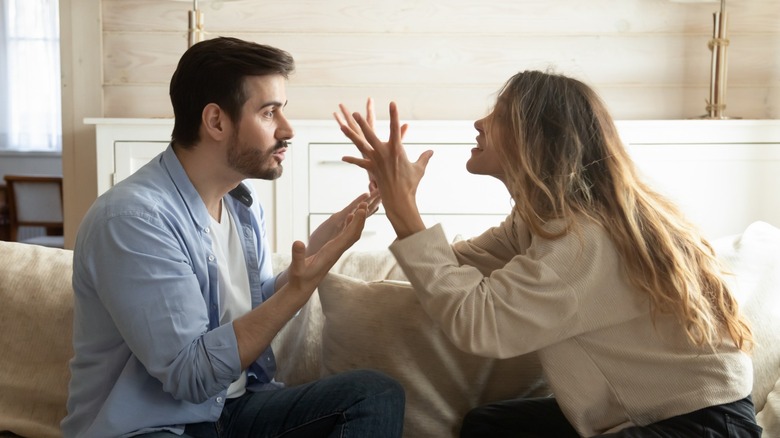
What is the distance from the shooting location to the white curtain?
7105 mm

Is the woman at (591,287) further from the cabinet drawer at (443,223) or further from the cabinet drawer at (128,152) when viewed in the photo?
the cabinet drawer at (128,152)

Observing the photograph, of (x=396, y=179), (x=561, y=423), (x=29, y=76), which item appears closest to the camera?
(x=396, y=179)

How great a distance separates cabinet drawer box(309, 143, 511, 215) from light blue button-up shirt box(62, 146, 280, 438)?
1505 mm

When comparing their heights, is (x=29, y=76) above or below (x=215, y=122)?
above

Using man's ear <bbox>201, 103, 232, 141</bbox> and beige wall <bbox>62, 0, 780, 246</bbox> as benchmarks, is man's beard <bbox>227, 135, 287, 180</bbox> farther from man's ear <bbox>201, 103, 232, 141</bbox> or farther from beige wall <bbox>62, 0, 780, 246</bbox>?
beige wall <bbox>62, 0, 780, 246</bbox>

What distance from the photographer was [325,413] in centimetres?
156

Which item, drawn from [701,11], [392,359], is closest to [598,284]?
[392,359]

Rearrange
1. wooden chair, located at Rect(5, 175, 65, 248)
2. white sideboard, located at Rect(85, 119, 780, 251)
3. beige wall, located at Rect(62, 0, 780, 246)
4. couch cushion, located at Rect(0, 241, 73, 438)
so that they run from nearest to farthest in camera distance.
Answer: couch cushion, located at Rect(0, 241, 73, 438), white sideboard, located at Rect(85, 119, 780, 251), beige wall, located at Rect(62, 0, 780, 246), wooden chair, located at Rect(5, 175, 65, 248)

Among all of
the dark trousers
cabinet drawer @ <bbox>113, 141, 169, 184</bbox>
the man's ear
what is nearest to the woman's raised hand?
the man's ear

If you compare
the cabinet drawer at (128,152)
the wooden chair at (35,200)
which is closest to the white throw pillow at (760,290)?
the cabinet drawer at (128,152)

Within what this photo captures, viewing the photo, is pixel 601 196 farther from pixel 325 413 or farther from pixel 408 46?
pixel 408 46

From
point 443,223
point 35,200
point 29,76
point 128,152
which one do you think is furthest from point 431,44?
point 29,76

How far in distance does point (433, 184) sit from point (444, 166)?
2.8 inches

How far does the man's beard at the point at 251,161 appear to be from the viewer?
168 centimetres
